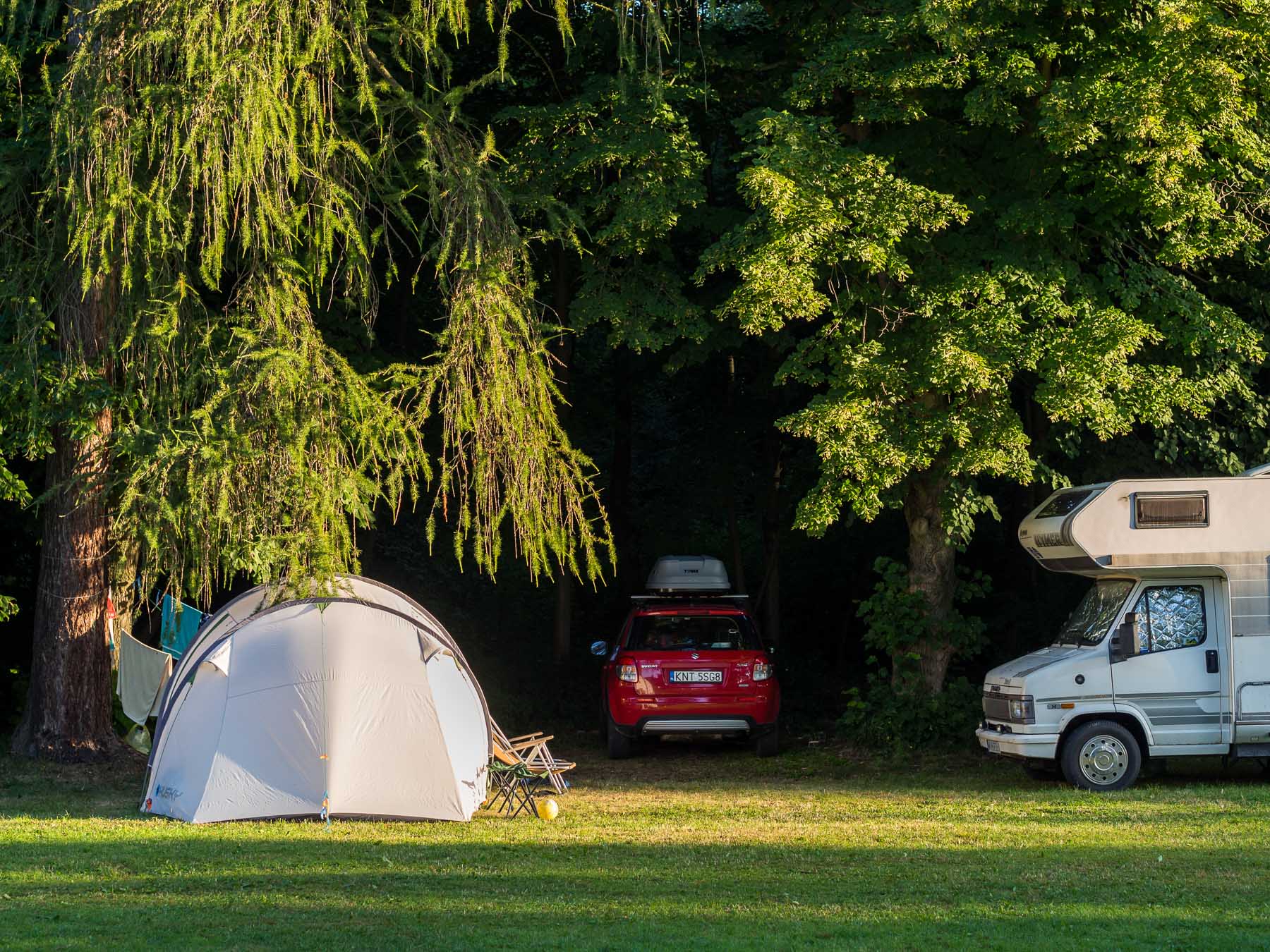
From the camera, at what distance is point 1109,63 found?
1293 centimetres

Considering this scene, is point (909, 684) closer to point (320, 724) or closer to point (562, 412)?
point (562, 412)

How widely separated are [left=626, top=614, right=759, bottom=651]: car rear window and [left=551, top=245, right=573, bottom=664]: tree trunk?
149 inches

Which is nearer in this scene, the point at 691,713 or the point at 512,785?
the point at 512,785

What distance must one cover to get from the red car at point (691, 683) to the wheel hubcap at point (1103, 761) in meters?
3.65

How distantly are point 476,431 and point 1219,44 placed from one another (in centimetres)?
774

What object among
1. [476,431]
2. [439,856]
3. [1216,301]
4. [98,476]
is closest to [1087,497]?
[1216,301]

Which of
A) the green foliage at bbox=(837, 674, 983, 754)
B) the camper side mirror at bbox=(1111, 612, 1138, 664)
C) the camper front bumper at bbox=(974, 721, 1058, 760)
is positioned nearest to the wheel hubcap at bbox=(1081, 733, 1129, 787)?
the camper front bumper at bbox=(974, 721, 1058, 760)

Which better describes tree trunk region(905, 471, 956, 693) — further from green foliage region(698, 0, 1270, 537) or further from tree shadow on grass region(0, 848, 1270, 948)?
tree shadow on grass region(0, 848, 1270, 948)

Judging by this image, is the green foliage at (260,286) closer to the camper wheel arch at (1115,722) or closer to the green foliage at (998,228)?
the green foliage at (998,228)

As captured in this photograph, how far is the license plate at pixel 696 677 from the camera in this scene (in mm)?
14750

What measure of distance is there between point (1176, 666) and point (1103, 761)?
1081 millimetres

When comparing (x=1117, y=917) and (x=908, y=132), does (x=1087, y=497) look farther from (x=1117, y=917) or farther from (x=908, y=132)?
(x=1117, y=917)

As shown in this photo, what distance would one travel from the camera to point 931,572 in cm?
1564

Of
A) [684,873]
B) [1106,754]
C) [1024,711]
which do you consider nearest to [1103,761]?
[1106,754]
